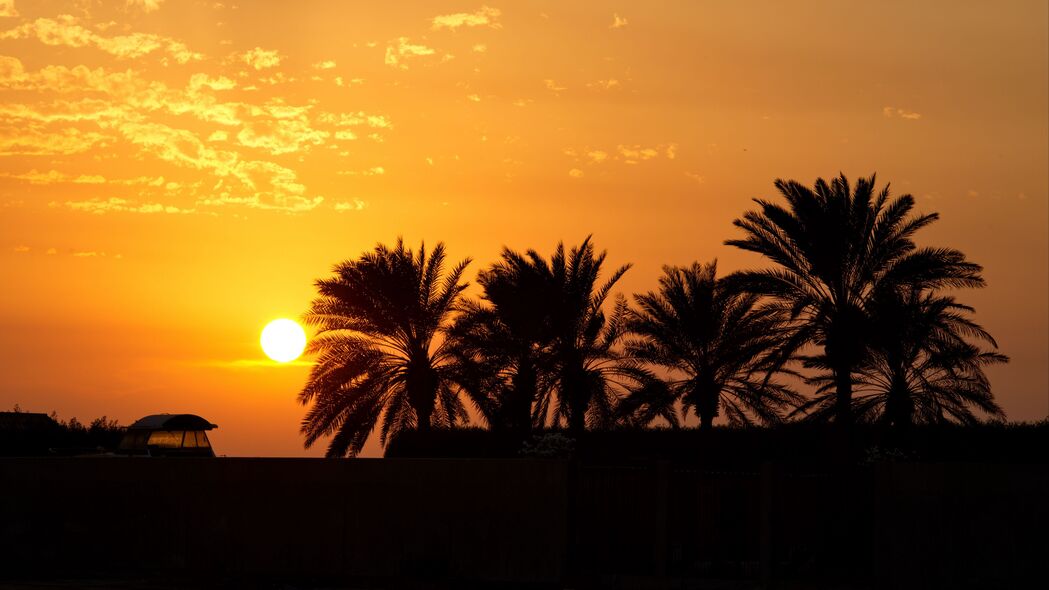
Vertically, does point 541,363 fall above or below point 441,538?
above

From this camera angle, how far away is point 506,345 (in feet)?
138

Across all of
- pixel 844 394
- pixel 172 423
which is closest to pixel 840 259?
pixel 844 394

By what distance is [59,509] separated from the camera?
990 inches

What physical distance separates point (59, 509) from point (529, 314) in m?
19.1

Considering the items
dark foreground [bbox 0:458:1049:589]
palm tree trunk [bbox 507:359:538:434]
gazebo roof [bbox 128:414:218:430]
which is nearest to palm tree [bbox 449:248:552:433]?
palm tree trunk [bbox 507:359:538:434]

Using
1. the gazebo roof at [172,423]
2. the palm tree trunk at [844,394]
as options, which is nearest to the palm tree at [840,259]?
the palm tree trunk at [844,394]

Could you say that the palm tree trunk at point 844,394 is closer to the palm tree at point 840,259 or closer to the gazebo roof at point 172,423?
the palm tree at point 840,259

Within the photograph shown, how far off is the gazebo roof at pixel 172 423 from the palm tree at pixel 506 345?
29.5ft

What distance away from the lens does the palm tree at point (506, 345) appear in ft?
137

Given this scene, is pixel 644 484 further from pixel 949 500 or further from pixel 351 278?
pixel 351 278

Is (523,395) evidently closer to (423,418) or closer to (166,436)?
(423,418)

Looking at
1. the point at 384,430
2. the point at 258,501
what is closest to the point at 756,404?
the point at 384,430

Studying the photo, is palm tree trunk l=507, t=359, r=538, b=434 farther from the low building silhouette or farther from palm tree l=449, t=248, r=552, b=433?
the low building silhouette

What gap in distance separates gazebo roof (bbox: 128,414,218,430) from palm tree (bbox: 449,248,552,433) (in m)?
8.99
